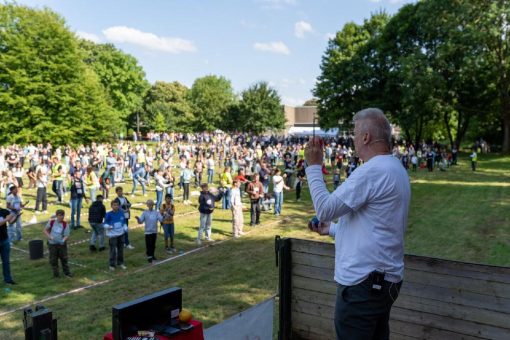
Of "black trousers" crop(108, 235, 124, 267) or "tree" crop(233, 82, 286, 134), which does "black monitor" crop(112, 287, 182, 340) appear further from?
"tree" crop(233, 82, 286, 134)

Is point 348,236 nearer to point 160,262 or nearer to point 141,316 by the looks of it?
point 141,316

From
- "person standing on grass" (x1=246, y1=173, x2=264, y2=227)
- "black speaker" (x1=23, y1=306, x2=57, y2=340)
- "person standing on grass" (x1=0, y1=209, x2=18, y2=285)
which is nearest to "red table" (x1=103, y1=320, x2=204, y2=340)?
"black speaker" (x1=23, y1=306, x2=57, y2=340)

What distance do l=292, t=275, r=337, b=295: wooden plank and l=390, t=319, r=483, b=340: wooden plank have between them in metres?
0.67

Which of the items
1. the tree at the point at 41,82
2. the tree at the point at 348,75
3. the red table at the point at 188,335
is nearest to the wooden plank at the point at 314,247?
the red table at the point at 188,335

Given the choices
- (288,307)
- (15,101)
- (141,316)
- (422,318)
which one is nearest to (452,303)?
(422,318)

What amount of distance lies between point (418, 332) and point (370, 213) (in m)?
2.29

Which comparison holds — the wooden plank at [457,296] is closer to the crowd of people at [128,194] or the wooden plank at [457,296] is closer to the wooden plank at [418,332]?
the wooden plank at [418,332]

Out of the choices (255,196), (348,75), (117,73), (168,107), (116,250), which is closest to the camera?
(116,250)

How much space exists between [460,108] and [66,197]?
3310cm

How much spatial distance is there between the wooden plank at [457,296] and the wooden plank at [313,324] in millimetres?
914

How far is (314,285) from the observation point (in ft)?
15.8

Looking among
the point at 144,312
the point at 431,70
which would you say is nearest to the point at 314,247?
the point at 144,312

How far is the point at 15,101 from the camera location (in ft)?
134

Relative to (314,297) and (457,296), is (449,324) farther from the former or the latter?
(314,297)
